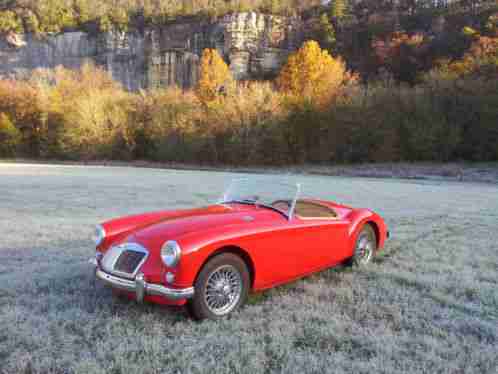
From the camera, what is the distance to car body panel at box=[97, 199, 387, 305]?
318cm

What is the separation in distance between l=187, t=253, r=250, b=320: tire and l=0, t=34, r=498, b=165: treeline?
29.1 m

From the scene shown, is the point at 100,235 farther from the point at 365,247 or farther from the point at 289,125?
the point at 289,125

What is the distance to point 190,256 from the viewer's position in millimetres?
3119

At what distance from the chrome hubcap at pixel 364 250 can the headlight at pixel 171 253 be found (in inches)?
113

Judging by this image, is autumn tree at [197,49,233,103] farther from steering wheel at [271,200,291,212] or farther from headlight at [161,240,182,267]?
headlight at [161,240,182,267]

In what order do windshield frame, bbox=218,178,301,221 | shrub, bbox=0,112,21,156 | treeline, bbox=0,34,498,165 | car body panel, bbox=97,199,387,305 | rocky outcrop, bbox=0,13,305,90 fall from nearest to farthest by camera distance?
car body panel, bbox=97,199,387,305, windshield frame, bbox=218,178,301,221, treeline, bbox=0,34,498,165, shrub, bbox=0,112,21,156, rocky outcrop, bbox=0,13,305,90

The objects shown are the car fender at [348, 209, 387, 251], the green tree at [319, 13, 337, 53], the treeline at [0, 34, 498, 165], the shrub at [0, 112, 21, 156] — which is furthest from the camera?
the green tree at [319, 13, 337, 53]

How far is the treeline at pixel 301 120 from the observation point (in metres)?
30.5

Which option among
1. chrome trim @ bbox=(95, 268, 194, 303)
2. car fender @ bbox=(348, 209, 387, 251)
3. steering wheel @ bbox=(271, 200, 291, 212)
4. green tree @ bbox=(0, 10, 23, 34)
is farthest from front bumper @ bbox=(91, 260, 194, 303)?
green tree @ bbox=(0, 10, 23, 34)

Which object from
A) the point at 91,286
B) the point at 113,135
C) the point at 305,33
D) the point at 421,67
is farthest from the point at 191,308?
the point at 305,33

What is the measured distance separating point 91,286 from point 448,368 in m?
3.74

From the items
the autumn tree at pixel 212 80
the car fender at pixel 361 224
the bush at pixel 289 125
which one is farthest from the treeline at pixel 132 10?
the car fender at pixel 361 224

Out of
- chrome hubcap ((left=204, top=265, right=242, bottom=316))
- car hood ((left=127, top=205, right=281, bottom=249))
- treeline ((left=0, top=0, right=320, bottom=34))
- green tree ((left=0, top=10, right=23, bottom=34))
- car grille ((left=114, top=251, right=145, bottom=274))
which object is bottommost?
chrome hubcap ((left=204, top=265, right=242, bottom=316))

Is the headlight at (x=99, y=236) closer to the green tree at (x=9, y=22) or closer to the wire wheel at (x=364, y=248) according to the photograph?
the wire wheel at (x=364, y=248)
